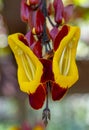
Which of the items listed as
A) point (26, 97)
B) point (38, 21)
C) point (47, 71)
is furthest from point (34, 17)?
point (26, 97)

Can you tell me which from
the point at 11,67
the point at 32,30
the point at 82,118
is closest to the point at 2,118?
the point at 11,67

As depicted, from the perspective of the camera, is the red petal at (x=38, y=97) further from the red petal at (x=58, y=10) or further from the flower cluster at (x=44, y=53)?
the red petal at (x=58, y=10)

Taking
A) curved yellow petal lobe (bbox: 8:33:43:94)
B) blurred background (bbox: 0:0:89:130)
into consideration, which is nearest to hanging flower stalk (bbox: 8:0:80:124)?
curved yellow petal lobe (bbox: 8:33:43:94)

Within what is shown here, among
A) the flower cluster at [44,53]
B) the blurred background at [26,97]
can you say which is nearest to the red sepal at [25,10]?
the flower cluster at [44,53]

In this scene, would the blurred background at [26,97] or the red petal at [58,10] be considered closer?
the red petal at [58,10]

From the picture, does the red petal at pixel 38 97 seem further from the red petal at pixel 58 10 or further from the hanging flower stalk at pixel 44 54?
the red petal at pixel 58 10

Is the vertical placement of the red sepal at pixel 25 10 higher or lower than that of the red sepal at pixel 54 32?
higher

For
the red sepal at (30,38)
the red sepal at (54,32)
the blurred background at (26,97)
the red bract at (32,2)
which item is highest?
the red bract at (32,2)

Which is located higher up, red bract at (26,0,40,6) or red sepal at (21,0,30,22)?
red bract at (26,0,40,6)

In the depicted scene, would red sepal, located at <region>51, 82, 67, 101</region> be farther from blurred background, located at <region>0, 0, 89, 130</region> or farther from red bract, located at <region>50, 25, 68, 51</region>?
blurred background, located at <region>0, 0, 89, 130</region>
